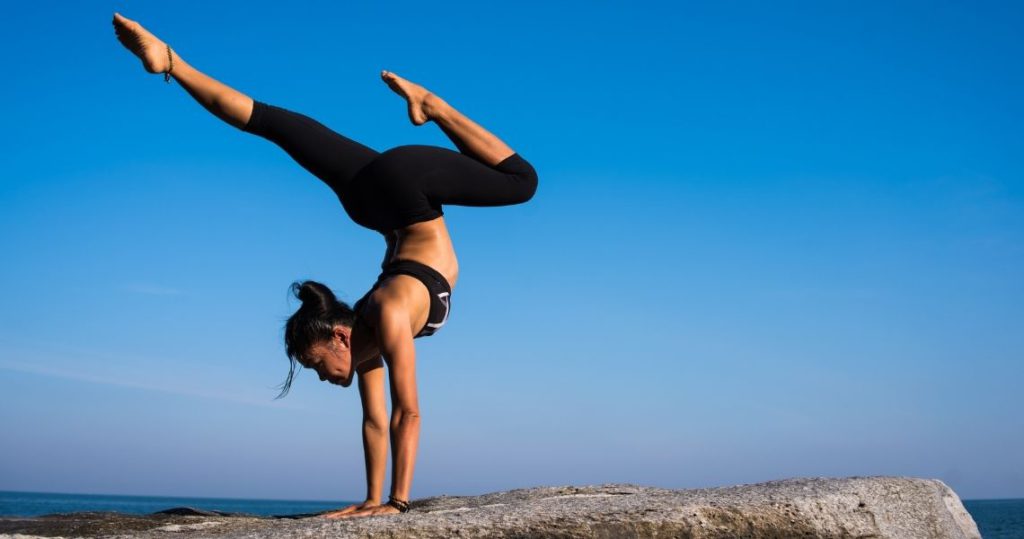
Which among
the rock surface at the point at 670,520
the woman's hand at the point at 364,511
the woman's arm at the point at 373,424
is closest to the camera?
the rock surface at the point at 670,520

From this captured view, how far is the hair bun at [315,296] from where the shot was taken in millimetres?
5316

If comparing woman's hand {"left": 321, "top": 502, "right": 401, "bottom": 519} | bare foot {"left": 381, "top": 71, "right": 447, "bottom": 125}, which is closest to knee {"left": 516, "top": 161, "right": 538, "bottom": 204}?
bare foot {"left": 381, "top": 71, "right": 447, "bottom": 125}

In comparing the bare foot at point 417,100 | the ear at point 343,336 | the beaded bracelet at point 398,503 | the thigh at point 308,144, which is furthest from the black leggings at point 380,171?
the beaded bracelet at point 398,503

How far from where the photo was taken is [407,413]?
503 cm

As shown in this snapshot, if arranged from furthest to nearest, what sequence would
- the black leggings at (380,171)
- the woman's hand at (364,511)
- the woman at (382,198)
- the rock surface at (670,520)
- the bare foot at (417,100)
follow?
the bare foot at (417,100) → the black leggings at (380,171) → the woman at (382,198) → the woman's hand at (364,511) → the rock surface at (670,520)

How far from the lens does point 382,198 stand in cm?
539

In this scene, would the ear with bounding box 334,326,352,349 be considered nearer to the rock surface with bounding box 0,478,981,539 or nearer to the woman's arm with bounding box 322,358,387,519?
the woman's arm with bounding box 322,358,387,519

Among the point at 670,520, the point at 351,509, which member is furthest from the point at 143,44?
the point at 670,520

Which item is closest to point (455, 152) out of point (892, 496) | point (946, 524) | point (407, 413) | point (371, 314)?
point (371, 314)

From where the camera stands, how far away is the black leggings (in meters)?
5.38

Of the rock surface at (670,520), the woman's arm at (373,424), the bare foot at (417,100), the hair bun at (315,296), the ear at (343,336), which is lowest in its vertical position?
the rock surface at (670,520)

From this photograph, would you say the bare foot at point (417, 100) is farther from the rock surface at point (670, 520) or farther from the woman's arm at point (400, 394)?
the rock surface at point (670, 520)

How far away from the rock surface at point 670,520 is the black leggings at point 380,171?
180 centimetres

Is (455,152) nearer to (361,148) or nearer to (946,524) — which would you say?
(361,148)
